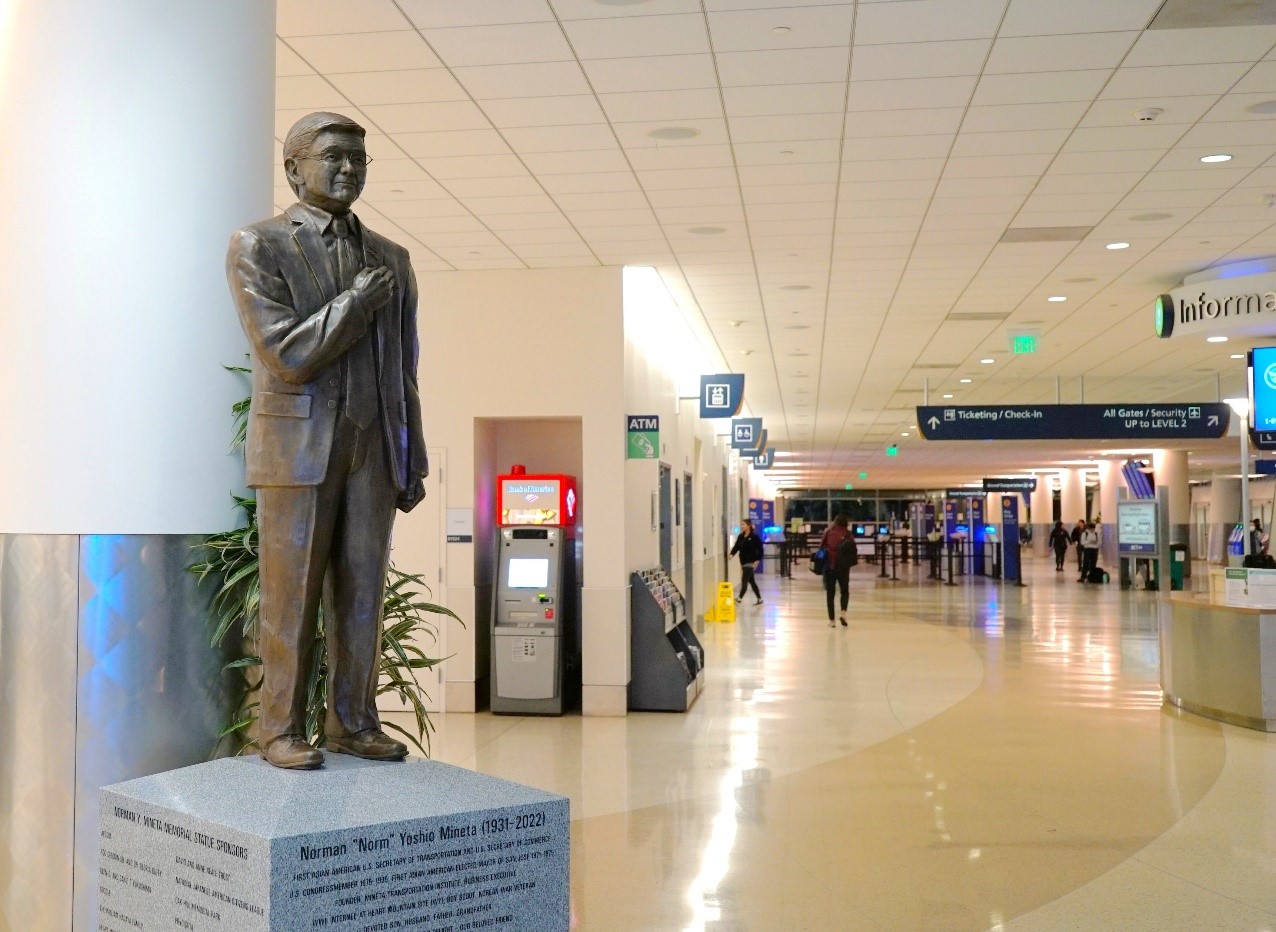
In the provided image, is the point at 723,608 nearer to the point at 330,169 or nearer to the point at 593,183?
the point at 593,183

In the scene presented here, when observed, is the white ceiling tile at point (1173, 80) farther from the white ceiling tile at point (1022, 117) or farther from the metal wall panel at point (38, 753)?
the metal wall panel at point (38, 753)

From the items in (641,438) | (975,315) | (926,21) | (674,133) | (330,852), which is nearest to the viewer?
(330,852)

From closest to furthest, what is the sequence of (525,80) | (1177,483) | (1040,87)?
(525,80) < (1040,87) < (1177,483)

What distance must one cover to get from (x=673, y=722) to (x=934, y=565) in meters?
25.2

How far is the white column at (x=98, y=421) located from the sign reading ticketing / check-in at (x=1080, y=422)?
14.2 metres

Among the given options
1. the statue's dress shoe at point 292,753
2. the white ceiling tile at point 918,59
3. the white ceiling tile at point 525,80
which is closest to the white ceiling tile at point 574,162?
the white ceiling tile at point 525,80

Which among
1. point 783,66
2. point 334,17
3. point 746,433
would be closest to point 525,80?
point 334,17

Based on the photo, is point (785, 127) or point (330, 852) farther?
point (785, 127)

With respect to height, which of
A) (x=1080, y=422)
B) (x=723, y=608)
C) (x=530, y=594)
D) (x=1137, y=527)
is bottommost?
(x=723, y=608)

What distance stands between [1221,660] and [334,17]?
797 cm

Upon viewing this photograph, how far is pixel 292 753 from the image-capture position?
2783 millimetres

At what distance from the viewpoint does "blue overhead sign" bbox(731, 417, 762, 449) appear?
19.6 m

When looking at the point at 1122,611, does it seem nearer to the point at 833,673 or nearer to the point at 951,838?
the point at 833,673

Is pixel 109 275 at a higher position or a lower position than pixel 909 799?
higher
